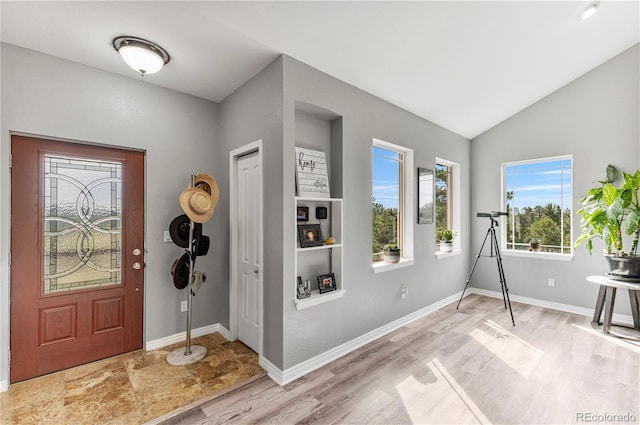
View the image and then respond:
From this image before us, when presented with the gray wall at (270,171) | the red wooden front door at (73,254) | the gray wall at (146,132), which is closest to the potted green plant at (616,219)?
the gray wall at (270,171)

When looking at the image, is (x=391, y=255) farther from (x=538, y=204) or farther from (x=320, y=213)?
(x=538, y=204)

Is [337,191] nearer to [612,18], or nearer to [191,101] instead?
[191,101]

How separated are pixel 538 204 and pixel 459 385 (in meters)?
3.43

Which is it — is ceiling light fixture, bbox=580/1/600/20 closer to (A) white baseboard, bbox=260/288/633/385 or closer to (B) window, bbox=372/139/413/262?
(B) window, bbox=372/139/413/262

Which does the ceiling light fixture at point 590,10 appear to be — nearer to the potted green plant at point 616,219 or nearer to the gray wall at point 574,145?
the gray wall at point 574,145

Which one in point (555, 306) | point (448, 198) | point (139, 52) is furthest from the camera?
point (448, 198)

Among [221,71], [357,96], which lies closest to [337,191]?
[357,96]

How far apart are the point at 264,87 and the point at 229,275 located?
207cm

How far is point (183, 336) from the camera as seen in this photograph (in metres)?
3.11

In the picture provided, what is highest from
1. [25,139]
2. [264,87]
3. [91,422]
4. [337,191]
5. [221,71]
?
[221,71]

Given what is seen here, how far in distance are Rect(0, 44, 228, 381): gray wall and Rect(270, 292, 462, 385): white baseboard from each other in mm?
1174

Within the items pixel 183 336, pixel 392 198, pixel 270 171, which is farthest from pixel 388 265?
pixel 183 336

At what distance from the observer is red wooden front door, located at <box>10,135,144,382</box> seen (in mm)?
2322

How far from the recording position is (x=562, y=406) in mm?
2047
